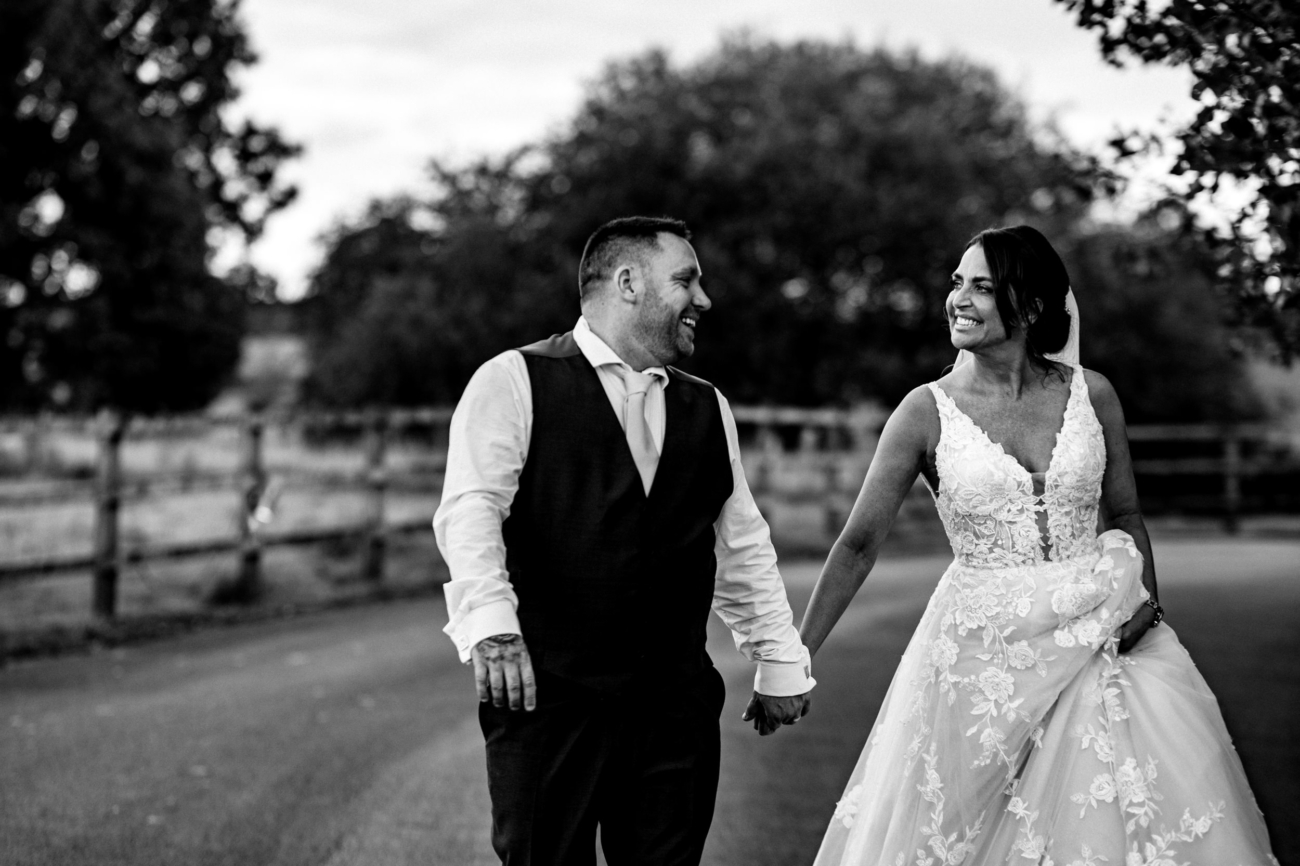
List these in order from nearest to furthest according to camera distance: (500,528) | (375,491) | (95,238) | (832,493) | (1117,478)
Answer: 1. (500,528)
2. (1117,478)
3. (375,491)
4. (832,493)
5. (95,238)

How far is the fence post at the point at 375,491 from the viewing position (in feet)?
50.2

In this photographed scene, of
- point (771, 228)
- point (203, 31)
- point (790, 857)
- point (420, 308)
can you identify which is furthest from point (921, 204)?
point (790, 857)

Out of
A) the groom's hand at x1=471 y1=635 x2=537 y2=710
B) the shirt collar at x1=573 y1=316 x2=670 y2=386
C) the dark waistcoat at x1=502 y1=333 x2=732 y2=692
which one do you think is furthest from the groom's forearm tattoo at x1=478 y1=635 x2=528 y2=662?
the shirt collar at x1=573 y1=316 x2=670 y2=386

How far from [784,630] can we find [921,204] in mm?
28672

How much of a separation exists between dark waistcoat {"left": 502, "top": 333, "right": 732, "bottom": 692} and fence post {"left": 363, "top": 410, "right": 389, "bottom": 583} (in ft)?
39.4

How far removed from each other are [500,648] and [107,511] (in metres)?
9.70

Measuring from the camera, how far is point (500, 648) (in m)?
3.19

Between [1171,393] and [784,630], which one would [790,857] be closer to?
[784,630]

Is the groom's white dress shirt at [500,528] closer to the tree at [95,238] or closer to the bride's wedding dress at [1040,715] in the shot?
the bride's wedding dress at [1040,715]

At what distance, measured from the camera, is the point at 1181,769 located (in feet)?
12.1

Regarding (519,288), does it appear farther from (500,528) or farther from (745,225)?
(500,528)

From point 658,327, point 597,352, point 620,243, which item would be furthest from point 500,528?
point 620,243

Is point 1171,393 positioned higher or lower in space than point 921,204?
lower

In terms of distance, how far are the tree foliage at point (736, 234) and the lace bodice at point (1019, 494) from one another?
80.9 ft
